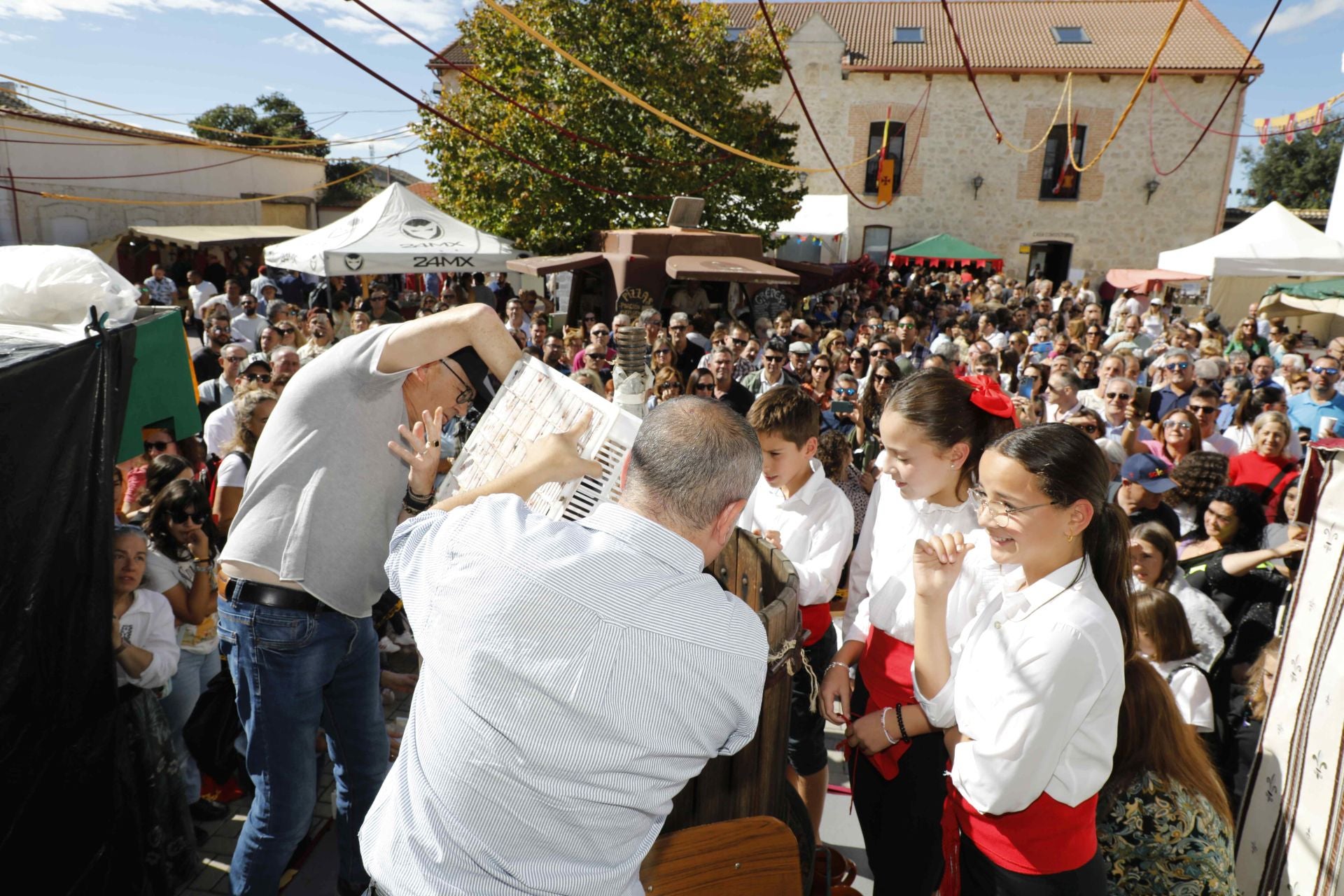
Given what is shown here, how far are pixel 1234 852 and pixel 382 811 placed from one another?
253 cm

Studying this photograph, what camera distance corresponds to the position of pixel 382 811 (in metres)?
1.64

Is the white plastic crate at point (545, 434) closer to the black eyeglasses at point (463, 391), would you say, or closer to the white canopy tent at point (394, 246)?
the black eyeglasses at point (463, 391)

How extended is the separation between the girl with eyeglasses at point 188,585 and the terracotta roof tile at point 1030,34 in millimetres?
25322

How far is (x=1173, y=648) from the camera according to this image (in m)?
3.09

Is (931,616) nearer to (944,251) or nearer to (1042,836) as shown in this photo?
(1042,836)

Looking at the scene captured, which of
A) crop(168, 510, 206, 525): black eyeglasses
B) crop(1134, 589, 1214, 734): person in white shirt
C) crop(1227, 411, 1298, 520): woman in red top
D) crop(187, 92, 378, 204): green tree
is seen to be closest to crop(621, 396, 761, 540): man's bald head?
crop(1134, 589, 1214, 734): person in white shirt

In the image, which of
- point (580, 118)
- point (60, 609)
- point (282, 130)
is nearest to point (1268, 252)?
point (580, 118)

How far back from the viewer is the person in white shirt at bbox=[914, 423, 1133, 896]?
5.87 feet

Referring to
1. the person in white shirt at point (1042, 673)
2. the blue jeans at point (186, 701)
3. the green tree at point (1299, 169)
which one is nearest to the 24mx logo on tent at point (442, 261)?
the blue jeans at point (186, 701)

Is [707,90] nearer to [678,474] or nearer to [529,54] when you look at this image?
[529,54]

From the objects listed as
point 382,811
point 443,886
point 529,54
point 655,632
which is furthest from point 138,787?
point 529,54

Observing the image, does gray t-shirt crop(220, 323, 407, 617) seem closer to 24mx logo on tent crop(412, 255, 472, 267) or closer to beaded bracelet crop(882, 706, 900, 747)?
beaded bracelet crop(882, 706, 900, 747)

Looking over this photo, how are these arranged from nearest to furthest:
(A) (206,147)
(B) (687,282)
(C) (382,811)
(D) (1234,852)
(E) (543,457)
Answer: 1. (C) (382,811)
2. (E) (543,457)
3. (D) (1234,852)
4. (B) (687,282)
5. (A) (206,147)

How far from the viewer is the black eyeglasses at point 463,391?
2423mm
